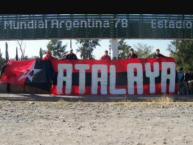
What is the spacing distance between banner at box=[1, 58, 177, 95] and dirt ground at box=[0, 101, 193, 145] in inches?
110

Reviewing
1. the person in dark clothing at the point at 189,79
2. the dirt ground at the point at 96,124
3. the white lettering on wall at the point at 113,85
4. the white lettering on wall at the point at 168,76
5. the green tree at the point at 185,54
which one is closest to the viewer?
the dirt ground at the point at 96,124

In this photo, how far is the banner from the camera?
13.0 meters

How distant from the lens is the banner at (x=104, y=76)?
13.0 m

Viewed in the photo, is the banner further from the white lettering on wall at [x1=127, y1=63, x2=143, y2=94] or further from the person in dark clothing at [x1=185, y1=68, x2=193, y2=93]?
the person in dark clothing at [x1=185, y1=68, x2=193, y2=93]

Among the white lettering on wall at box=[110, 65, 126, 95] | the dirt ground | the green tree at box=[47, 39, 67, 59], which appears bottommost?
the dirt ground

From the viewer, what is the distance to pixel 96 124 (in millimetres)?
7078

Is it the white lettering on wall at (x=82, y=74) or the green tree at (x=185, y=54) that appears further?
the green tree at (x=185, y=54)

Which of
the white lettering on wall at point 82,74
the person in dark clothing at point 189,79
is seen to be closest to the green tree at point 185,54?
the person in dark clothing at point 189,79

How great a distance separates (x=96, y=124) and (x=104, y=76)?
6.16 metres

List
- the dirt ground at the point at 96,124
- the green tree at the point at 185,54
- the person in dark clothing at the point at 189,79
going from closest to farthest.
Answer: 1. the dirt ground at the point at 96,124
2. the person in dark clothing at the point at 189,79
3. the green tree at the point at 185,54

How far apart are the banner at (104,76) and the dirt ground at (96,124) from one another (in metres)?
2.79

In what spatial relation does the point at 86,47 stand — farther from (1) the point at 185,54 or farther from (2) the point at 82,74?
(2) the point at 82,74

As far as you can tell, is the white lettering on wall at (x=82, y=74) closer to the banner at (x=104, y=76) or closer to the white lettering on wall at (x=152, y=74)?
the banner at (x=104, y=76)

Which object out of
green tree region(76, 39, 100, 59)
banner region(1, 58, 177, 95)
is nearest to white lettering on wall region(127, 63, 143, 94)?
banner region(1, 58, 177, 95)
